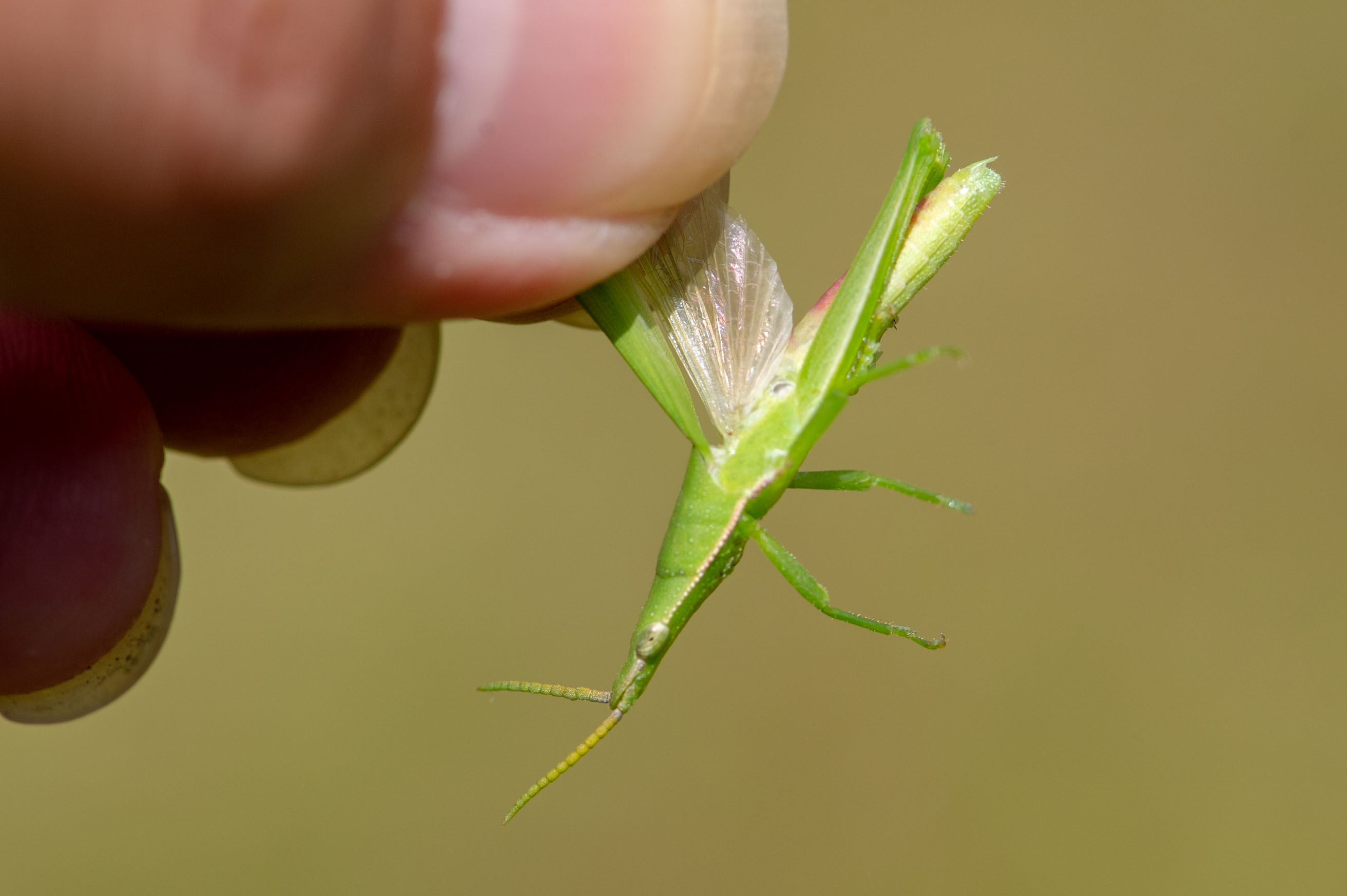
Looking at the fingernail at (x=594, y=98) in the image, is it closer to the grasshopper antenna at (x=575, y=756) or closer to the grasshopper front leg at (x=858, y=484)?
the grasshopper front leg at (x=858, y=484)

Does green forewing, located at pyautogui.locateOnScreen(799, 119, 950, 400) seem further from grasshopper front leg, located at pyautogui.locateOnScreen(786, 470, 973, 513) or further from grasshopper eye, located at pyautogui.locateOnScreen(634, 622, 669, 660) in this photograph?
grasshopper eye, located at pyautogui.locateOnScreen(634, 622, 669, 660)

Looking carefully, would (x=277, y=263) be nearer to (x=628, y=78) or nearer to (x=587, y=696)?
(x=628, y=78)

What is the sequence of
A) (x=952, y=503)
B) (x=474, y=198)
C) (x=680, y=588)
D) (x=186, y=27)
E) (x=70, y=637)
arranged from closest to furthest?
(x=186, y=27)
(x=474, y=198)
(x=952, y=503)
(x=680, y=588)
(x=70, y=637)

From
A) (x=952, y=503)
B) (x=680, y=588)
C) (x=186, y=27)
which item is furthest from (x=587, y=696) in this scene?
(x=186, y=27)

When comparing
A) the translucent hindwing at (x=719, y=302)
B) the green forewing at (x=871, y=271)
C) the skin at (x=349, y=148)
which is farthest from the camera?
the translucent hindwing at (x=719, y=302)

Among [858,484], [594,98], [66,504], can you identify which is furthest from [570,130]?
[66,504]

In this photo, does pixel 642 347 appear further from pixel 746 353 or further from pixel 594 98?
pixel 594 98

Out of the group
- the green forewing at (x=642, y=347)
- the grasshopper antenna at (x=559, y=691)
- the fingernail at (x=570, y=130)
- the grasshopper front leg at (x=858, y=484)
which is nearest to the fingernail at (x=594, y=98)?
the fingernail at (x=570, y=130)
